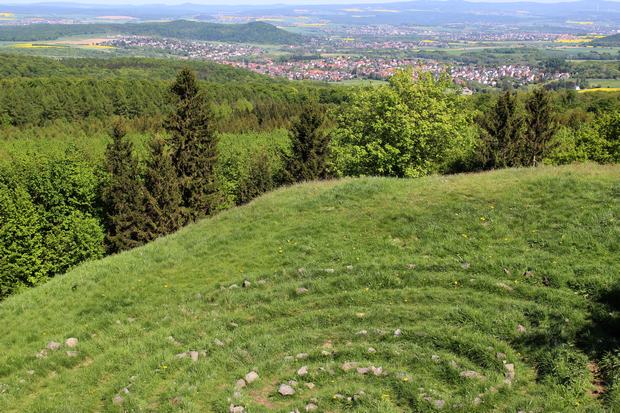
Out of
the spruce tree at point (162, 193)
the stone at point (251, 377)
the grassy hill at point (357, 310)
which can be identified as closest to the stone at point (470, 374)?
the grassy hill at point (357, 310)

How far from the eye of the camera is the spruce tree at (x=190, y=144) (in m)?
52.2

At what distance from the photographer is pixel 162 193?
49656mm

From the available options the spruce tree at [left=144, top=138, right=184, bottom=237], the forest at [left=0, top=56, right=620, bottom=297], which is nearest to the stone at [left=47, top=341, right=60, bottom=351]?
the forest at [left=0, top=56, right=620, bottom=297]

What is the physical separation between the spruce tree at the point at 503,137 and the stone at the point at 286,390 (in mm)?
46276

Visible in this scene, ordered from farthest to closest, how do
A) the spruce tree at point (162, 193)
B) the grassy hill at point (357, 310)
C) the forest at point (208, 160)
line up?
the spruce tree at point (162, 193)
the forest at point (208, 160)
the grassy hill at point (357, 310)

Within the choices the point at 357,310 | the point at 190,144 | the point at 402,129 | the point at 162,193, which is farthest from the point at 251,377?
the point at 190,144

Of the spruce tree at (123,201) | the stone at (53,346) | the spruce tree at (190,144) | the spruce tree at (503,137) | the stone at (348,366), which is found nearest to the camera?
the stone at (348,366)

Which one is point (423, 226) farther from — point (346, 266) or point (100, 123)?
point (100, 123)

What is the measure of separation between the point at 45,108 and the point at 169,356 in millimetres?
144209

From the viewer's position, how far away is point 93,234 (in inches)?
2151

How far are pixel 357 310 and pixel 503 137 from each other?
4549 cm

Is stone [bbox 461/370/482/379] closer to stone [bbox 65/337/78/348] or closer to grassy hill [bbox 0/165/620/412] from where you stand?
grassy hill [bbox 0/165/620/412]

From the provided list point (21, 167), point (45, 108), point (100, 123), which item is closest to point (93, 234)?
point (21, 167)

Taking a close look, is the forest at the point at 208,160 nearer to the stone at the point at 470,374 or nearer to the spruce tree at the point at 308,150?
the spruce tree at the point at 308,150
